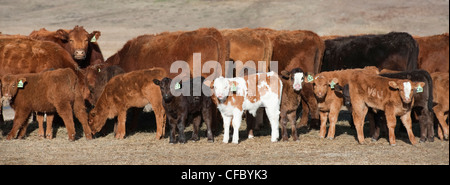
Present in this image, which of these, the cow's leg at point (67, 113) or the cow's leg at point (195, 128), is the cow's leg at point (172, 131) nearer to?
the cow's leg at point (195, 128)

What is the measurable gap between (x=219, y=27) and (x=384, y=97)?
46.2 meters

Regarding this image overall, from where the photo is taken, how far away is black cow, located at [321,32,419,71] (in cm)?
1477

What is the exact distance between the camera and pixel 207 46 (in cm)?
1348

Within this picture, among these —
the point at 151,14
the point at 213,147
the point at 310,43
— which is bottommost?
the point at 151,14

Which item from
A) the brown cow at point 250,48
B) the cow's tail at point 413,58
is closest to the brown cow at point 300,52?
the brown cow at point 250,48

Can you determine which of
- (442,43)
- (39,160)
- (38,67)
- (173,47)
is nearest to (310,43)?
(173,47)

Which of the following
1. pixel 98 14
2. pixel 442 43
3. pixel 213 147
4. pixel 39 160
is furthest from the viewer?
pixel 98 14

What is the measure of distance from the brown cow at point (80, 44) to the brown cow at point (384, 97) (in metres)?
6.70

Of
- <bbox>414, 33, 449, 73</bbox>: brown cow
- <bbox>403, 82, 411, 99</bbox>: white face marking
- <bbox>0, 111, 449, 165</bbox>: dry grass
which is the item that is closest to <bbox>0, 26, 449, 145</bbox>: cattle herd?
<bbox>403, 82, 411, 99</bbox>: white face marking

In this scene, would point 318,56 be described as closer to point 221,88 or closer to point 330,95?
point 330,95

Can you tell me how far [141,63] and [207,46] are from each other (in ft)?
5.79

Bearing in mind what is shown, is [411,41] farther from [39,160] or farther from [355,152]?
[39,160]

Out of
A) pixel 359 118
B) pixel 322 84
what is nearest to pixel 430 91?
pixel 359 118

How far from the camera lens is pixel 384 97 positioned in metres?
10.6
